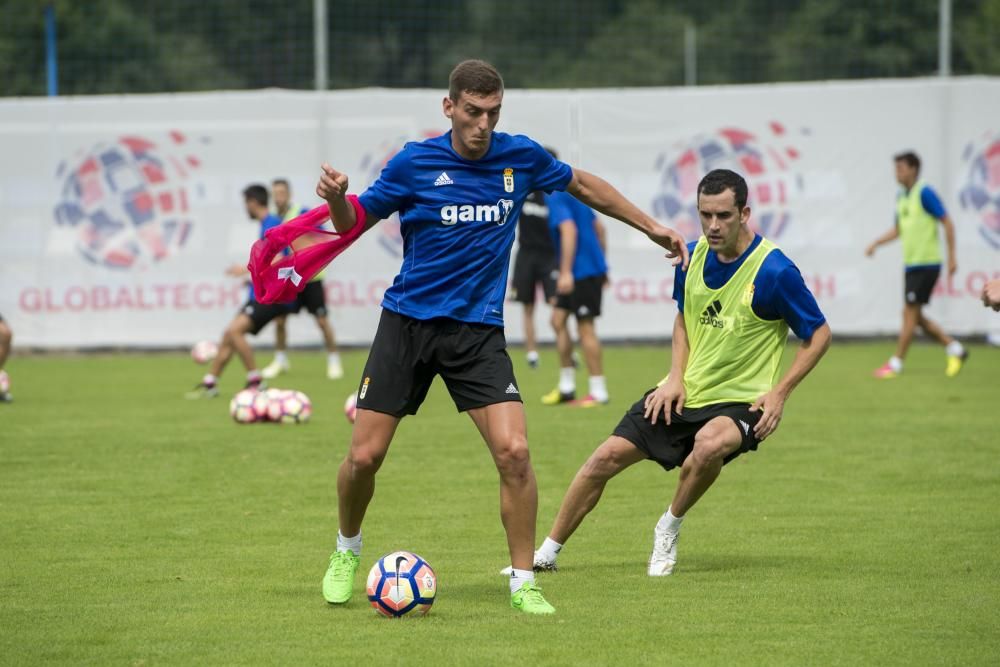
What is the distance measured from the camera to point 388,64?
92.9 feet

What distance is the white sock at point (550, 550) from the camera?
7.14 metres

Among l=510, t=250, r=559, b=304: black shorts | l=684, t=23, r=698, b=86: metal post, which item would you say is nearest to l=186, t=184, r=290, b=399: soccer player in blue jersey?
l=510, t=250, r=559, b=304: black shorts

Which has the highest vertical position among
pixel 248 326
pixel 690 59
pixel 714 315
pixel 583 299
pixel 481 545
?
pixel 690 59

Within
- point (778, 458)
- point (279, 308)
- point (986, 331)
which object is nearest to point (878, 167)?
point (986, 331)

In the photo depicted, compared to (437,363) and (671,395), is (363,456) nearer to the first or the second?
(437,363)

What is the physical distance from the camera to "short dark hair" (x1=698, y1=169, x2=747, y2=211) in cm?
685

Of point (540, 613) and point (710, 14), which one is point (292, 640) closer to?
point (540, 613)

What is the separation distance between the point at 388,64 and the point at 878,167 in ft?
35.2

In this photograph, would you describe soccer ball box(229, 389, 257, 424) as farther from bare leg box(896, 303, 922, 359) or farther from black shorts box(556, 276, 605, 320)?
bare leg box(896, 303, 922, 359)

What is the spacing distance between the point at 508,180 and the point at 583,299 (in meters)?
8.20

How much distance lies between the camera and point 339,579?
6.38 m

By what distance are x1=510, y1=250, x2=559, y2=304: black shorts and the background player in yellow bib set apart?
3946mm

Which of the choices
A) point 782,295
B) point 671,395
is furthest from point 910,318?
point 671,395

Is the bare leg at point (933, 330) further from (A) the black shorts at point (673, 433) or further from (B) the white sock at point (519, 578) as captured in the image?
(B) the white sock at point (519, 578)
